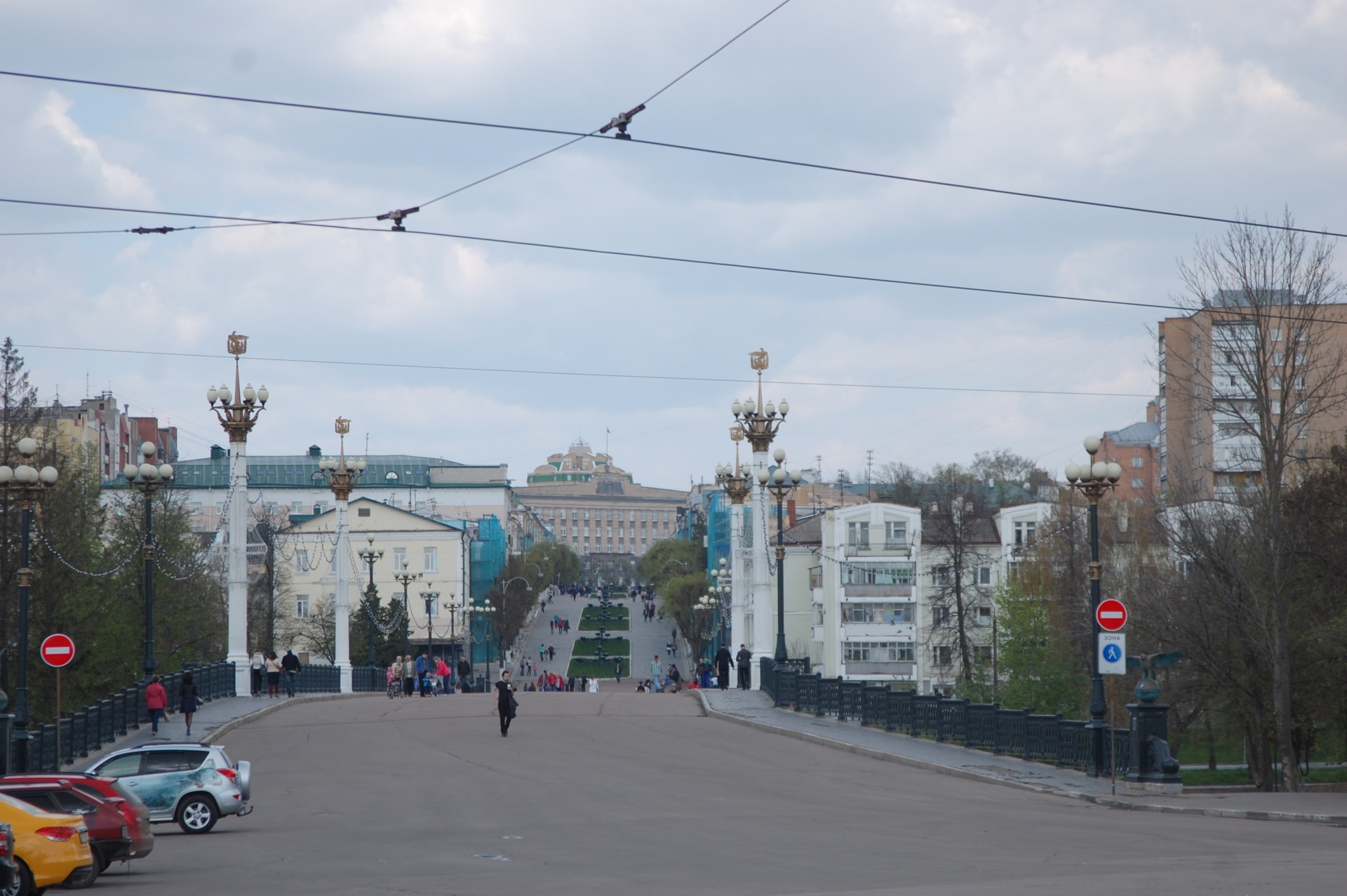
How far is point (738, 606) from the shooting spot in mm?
52312

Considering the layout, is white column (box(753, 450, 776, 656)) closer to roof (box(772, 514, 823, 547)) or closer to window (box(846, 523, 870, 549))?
window (box(846, 523, 870, 549))

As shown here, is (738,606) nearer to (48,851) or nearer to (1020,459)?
(48,851)

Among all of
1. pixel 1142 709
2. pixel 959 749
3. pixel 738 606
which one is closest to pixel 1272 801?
pixel 1142 709

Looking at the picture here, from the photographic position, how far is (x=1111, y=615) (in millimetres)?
23984

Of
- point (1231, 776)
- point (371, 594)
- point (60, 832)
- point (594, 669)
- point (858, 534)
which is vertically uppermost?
point (858, 534)

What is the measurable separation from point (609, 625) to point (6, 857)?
12697 centimetres

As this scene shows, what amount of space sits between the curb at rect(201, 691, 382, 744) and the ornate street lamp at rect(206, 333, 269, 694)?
7.29 feet

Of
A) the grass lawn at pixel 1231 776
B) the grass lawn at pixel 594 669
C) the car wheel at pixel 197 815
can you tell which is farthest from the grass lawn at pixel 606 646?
the car wheel at pixel 197 815

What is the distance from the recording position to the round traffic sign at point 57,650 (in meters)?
26.8

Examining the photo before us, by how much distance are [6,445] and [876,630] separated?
61.1m

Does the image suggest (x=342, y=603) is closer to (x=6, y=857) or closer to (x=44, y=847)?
(x=44, y=847)

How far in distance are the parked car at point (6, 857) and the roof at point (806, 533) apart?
83.7 metres

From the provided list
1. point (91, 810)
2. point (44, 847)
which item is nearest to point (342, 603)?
point (91, 810)

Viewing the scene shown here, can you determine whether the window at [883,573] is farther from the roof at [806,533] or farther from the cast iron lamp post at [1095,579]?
the cast iron lamp post at [1095,579]
